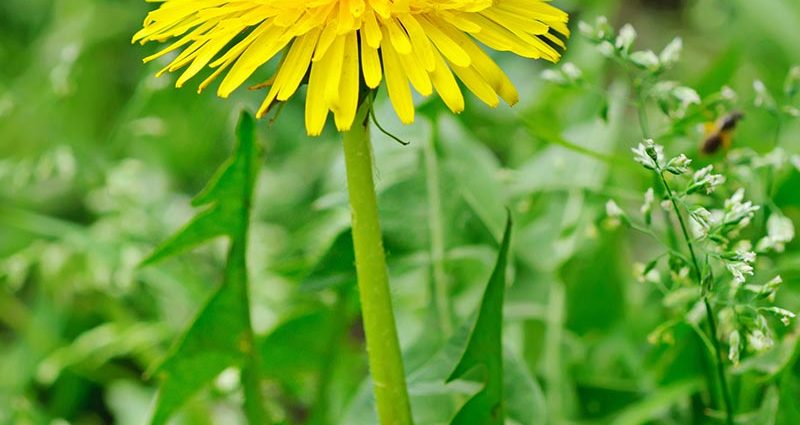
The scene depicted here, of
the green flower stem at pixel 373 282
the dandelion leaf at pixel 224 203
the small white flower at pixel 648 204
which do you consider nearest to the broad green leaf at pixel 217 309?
the dandelion leaf at pixel 224 203

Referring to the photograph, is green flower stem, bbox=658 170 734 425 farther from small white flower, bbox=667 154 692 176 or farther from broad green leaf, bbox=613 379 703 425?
broad green leaf, bbox=613 379 703 425

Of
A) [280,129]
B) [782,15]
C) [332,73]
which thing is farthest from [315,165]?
[332,73]

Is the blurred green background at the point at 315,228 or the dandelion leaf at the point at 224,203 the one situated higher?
the dandelion leaf at the point at 224,203

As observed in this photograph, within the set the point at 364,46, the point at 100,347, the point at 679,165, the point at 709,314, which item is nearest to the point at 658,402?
the point at 709,314

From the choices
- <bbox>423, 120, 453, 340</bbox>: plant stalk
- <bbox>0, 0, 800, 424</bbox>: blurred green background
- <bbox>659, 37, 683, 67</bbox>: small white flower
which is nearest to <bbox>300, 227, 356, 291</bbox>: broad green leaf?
<bbox>0, 0, 800, 424</bbox>: blurred green background

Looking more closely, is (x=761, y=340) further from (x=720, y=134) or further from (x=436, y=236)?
(x=436, y=236)

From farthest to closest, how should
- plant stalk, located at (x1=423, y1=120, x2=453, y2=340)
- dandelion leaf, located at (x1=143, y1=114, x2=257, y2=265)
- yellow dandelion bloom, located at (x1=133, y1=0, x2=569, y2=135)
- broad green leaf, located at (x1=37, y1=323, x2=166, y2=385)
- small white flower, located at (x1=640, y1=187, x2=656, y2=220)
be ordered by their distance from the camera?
broad green leaf, located at (x1=37, y1=323, x2=166, y2=385)
plant stalk, located at (x1=423, y1=120, x2=453, y2=340)
dandelion leaf, located at (x1=143, y1=114, x2=257, y2=265)
small white flower, located at (x1=640, y1=187, x2=656, y2=220)
yellow dandelion bloom, located at (x1=133, y1=0, x2=569, y2=135)

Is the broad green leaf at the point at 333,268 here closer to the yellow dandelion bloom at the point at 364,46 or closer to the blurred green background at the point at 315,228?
the blurred green background at the point at 315,228
